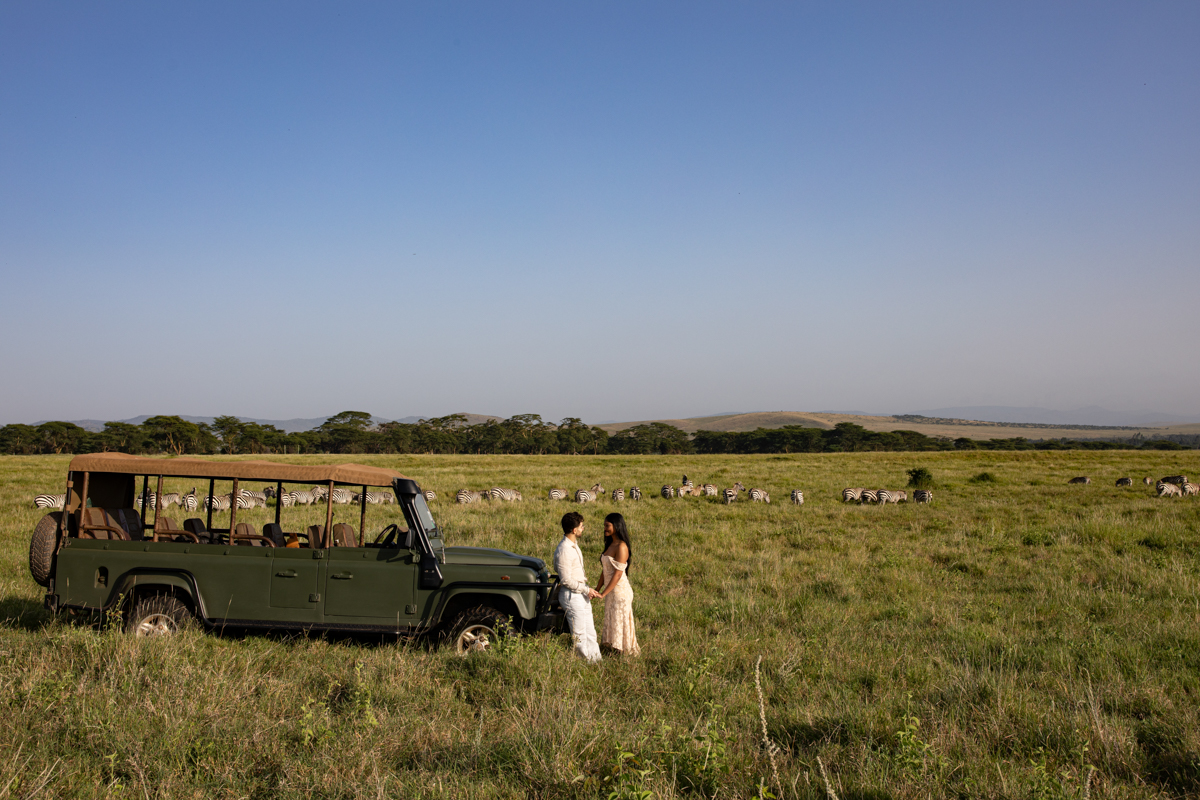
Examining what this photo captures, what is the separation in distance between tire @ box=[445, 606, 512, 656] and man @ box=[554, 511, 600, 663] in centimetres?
63

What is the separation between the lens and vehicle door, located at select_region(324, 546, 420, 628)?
7.23m

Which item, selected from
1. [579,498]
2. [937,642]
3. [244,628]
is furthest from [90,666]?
[579,498]

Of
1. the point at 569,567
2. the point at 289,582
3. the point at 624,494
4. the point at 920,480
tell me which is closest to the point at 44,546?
the point at 289,582

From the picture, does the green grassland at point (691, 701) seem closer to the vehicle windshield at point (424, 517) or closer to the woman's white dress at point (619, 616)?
the woman's white dress at point (619, 616)

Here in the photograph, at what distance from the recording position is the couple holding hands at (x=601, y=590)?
7285 millimetres

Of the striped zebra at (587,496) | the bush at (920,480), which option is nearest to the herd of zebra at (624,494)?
the striped zebra at (587,496)

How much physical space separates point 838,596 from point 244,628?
8.07 m

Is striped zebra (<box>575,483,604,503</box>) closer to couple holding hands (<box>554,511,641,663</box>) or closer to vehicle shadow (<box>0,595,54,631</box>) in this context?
vehicle shadow (<box>0,595,54,631</box>)

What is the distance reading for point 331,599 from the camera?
7.23m

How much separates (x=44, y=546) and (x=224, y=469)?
219 cm

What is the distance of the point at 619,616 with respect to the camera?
25.0ft

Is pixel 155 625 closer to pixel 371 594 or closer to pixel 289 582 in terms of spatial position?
pixel 289 582

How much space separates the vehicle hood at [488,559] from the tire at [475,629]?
494 millimetres

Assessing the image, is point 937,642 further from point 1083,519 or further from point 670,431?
point 670,431
